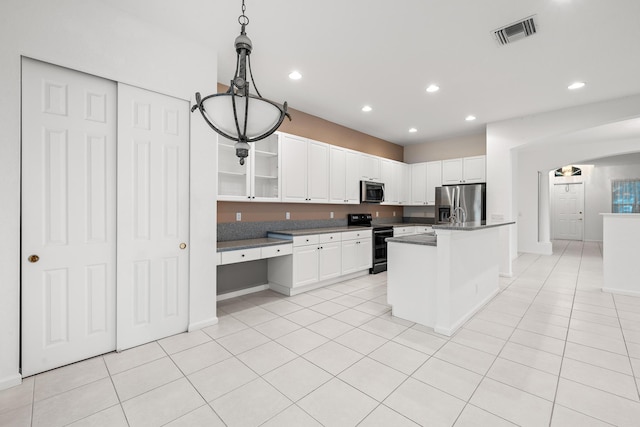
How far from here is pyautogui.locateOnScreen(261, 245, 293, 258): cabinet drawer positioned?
12.1ft

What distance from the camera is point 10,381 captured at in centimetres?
198

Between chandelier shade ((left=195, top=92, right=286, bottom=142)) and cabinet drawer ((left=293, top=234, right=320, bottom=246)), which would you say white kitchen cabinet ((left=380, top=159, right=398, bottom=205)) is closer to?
cabinet drawer ((left=293, top=234, right=320, bottom=246))

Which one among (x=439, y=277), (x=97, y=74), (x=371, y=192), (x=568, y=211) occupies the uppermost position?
(x=97, y=74)

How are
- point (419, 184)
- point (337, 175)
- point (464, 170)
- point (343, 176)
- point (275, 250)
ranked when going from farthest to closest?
point (419, 184), point (464, 170), point (343, 176), point (337, 175), point (275, 250)

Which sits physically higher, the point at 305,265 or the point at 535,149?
A: the point at 535,149

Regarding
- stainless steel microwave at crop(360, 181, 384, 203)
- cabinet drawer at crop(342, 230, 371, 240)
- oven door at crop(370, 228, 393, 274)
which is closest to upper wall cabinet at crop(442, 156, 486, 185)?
stainless steel microwave at crop(360, 181, 384, 203)

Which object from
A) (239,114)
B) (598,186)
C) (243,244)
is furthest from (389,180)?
(598,186)

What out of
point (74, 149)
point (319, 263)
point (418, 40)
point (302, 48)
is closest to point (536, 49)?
point (418, 40)

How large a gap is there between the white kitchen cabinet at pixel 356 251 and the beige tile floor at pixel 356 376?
1.47m

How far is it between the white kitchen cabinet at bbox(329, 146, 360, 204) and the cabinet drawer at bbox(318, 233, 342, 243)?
0.71 metres

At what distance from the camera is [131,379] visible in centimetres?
209

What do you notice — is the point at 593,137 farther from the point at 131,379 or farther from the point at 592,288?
the point at 131,379

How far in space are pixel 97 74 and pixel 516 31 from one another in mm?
3709

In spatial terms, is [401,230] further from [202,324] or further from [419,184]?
[202,324]
